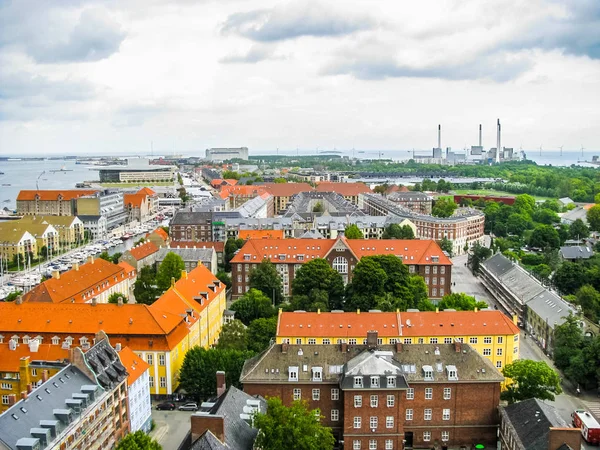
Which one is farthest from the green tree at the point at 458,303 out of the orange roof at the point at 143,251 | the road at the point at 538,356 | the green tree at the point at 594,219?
the green tree at the point at 594,219

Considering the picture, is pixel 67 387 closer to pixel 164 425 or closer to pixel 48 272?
pixel 164 425

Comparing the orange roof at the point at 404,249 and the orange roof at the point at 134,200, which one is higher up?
the orange roof at the point at 134,200

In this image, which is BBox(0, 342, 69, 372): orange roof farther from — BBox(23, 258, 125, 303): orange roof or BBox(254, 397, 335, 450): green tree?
BBox(254, 397, 335, 450): green tree

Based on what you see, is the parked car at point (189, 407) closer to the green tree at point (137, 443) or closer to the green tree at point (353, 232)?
the green tree at point (137, 443)

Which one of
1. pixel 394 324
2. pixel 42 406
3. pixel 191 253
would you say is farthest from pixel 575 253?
pixel 42 406

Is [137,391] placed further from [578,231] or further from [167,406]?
[578,231]

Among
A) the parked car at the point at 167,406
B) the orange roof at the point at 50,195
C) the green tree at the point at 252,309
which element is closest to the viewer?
the parked car at the point at 167,406

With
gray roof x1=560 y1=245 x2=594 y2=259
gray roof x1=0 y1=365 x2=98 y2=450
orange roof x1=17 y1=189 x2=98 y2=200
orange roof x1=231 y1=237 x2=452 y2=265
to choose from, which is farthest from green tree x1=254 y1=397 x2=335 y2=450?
orange roof x1=17 y1=189 x2=98 y2=200
